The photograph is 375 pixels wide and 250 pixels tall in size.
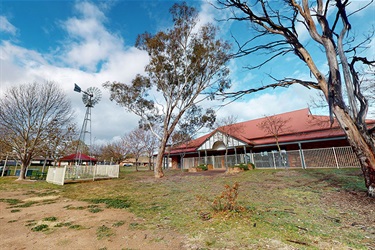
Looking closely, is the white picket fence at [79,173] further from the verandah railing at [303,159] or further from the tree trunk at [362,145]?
the tree trunk at [362,145]

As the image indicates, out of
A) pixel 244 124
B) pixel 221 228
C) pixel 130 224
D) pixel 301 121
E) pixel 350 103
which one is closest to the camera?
pixel 221 228

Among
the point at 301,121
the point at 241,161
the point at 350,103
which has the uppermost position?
the point at 301,121

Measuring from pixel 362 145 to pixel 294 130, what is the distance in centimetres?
1494

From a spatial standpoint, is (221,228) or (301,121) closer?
(221,228)

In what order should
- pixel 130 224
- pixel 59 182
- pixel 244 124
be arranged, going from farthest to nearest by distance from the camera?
pixel 244 124 < pixel 59 182 < pixel 130 224

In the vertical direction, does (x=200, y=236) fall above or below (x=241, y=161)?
below

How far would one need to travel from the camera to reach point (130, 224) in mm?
4492

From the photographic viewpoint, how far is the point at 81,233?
398cm

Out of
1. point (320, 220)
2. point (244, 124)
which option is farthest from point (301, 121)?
point (320, 220)

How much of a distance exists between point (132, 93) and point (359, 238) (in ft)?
57.5

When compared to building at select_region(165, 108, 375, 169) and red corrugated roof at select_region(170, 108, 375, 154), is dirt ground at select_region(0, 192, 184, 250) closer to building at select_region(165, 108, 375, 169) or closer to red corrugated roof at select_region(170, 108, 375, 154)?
building at select_region(165, 108, 375, 169)

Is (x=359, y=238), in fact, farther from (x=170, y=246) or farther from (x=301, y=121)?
(x=301, y=121)

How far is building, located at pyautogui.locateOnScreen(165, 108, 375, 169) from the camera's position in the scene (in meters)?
15.9

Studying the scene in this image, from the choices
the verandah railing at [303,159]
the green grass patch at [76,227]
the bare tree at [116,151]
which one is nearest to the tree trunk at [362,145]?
the green grass patch at [76,227]
